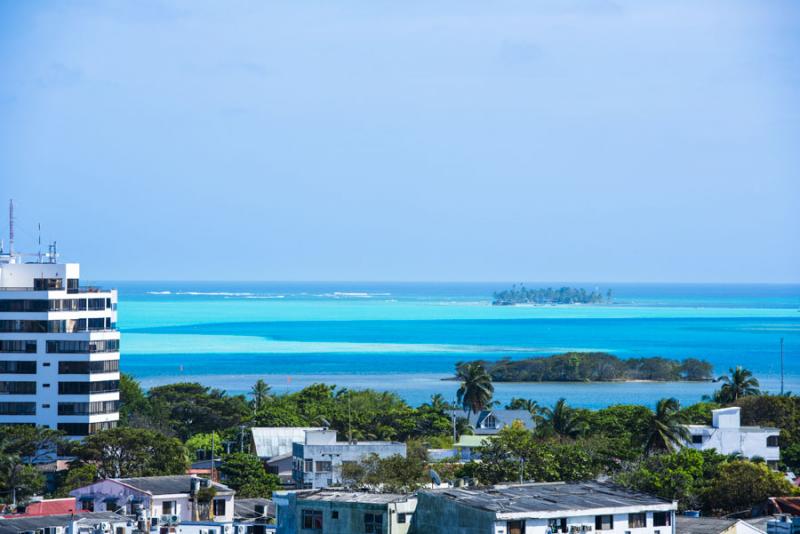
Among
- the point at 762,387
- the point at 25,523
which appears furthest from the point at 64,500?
the point at 762,387

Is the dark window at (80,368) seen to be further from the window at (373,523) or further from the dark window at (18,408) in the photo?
the window at (373,523)

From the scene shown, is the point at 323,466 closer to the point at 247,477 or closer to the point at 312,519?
the point at 247,477

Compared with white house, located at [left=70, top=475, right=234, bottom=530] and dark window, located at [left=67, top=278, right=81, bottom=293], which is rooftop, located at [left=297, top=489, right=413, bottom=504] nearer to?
white house, located at [left=70, top=475, right=234, bottom=530]

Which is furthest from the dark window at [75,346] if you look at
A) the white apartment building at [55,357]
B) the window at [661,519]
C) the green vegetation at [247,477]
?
the window at [661,519]

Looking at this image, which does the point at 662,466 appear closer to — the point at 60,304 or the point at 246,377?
the point at 60,304

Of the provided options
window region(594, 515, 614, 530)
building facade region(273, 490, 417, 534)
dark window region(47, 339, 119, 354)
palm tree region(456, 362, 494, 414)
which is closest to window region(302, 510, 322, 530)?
building facade region(273, 490, 417, 534)
